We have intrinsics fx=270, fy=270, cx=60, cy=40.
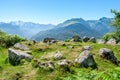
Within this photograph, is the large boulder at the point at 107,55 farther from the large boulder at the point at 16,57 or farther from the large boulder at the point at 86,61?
the large boulder at the point at 16,57

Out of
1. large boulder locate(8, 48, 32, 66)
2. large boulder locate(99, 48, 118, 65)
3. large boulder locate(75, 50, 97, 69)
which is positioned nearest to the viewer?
large boulder locate(75, 50, 97, 69)

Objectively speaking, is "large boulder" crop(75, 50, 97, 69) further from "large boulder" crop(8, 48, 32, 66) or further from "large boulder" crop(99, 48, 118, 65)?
"large boulder" crop(8, 48, 32, 66)

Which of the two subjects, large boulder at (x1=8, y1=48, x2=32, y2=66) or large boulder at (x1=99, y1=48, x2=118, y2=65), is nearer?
large boulder at (x1=8, y1=48, x2=32, y2=66)

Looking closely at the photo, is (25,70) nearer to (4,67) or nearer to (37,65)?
(37,65)

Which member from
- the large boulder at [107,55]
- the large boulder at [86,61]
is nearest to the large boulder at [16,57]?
the large boulder at [86,61]

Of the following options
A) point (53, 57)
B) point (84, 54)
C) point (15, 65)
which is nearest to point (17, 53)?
point (15, 65)

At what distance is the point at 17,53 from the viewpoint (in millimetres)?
28219

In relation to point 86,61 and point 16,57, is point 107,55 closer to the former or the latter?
point 86,61

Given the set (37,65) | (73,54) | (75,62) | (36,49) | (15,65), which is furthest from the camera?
(36,49)

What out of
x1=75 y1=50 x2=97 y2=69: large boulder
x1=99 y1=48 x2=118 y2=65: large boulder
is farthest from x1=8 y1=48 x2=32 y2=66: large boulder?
Answer: x1=99 y1=48 x2=118 y2=65: large boulder

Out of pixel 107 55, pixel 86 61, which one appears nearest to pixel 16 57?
pixel 86 61

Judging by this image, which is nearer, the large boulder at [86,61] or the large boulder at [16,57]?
the large boulder at [86,61]

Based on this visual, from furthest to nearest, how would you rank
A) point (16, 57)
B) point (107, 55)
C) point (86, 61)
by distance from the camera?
point (107, 55), point (16, 57), point (86, 61)

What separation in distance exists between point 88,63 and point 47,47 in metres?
11.5
